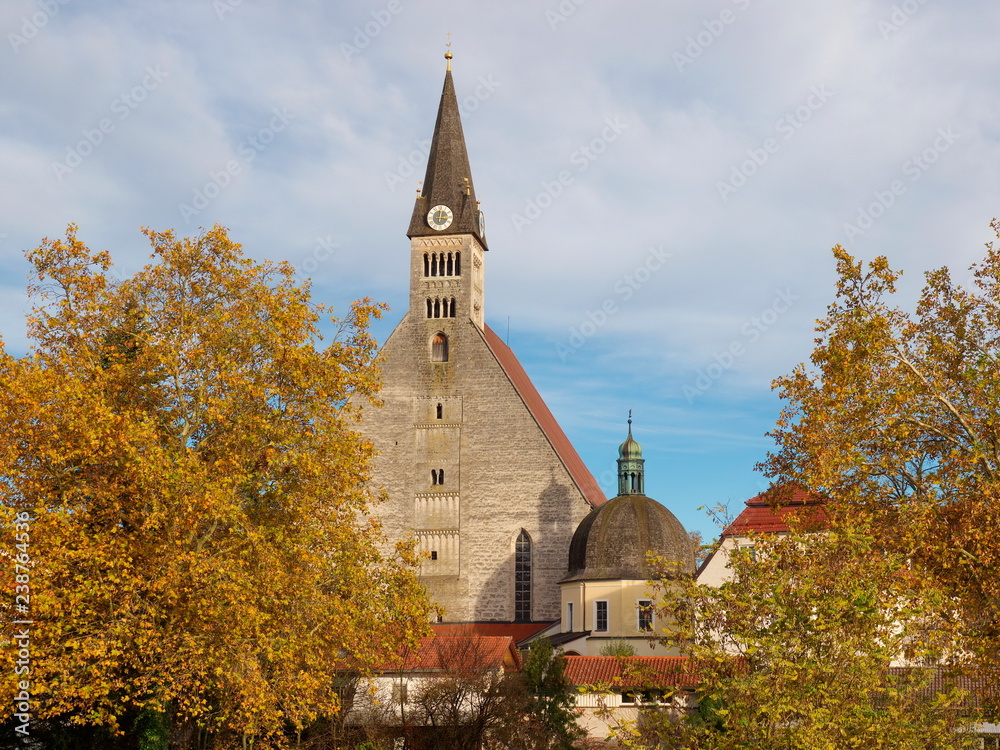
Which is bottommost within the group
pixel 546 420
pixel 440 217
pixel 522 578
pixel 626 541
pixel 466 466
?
pixel 522 578

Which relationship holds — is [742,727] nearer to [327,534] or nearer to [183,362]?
[327,534]

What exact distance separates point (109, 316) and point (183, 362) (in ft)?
6.06

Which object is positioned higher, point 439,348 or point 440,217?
point 440,217

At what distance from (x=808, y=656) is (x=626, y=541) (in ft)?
111

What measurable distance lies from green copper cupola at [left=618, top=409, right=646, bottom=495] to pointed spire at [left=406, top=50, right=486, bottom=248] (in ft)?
48.3

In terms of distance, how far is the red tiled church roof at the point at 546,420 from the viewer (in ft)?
184

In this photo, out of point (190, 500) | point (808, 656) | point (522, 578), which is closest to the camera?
point (808, 656)

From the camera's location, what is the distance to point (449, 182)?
61.7 meters

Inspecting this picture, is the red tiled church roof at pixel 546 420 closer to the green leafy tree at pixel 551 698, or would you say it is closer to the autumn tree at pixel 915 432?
the green leafy tree at pixel 551 698

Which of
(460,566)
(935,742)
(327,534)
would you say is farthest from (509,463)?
(935,742)

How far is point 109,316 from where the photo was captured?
2275cm

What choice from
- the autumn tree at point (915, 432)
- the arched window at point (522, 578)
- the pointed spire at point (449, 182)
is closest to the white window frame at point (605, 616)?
the arched window at point (522, 578)

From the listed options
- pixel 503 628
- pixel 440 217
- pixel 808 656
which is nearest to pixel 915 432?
pixel 808 656

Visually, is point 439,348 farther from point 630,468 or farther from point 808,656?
point 808,656
